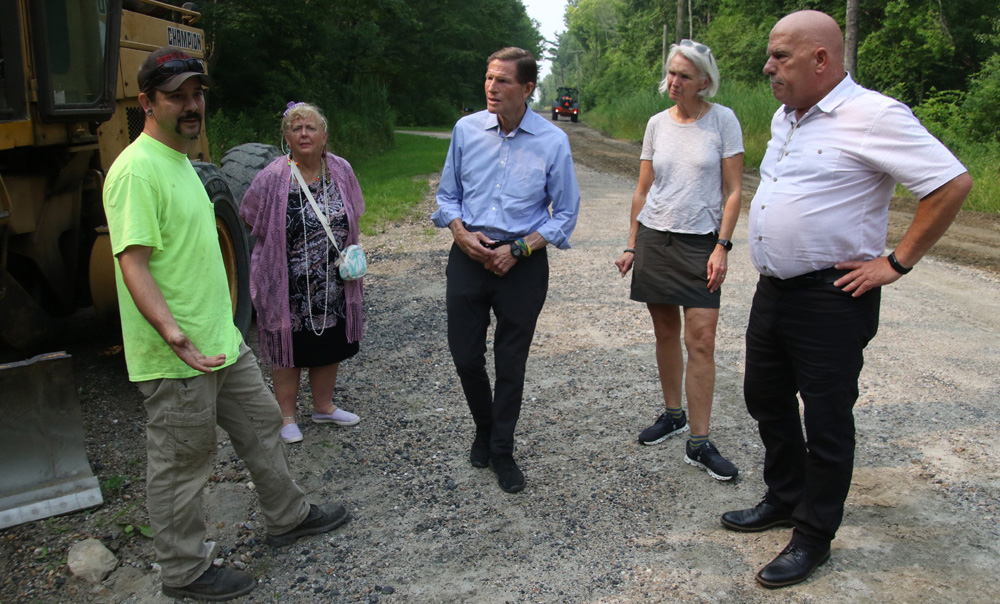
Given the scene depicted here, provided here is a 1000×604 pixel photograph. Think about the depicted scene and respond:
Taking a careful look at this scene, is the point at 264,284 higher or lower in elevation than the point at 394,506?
higher

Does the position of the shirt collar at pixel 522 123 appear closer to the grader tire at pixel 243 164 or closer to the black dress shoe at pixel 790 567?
the black dress shoe at pixel 790 567

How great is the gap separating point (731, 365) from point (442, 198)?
108 inches

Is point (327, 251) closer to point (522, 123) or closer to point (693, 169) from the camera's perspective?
point (522, 123)

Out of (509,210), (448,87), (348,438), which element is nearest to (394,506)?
(348,438)

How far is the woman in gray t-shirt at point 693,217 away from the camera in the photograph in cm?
395

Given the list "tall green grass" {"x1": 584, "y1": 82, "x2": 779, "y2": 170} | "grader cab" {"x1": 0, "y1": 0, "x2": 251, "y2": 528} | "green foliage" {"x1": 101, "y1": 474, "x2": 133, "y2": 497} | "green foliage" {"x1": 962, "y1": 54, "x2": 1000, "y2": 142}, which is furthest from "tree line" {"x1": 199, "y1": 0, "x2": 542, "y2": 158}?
"green foliage" {"x1": 962, "y1": 54, "x2": 1000, "y2": 142}

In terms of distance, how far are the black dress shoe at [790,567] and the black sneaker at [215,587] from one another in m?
2.00

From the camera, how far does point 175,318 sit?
2.91m

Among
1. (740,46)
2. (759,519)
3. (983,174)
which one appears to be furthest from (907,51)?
(759,519)

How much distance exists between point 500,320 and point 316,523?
1270 millimetres

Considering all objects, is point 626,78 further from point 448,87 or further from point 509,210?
point 509,210

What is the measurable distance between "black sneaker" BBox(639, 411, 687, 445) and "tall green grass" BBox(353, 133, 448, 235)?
703 centimetres

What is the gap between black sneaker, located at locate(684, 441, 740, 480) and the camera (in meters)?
4.02

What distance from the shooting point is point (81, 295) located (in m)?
5.02
